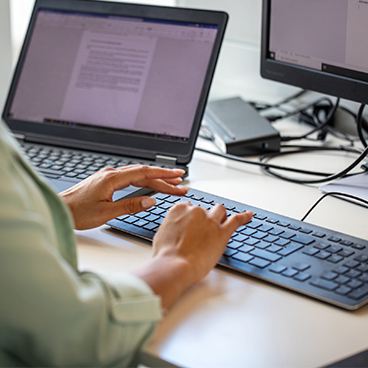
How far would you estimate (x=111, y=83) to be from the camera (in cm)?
110

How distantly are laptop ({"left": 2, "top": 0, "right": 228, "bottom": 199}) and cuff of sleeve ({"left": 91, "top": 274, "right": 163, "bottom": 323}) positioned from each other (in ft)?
1.51

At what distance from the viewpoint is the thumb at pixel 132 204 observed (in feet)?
2.53

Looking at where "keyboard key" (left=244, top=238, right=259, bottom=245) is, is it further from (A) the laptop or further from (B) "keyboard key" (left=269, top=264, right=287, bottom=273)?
(A) the laptop

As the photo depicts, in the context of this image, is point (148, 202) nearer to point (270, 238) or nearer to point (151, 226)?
point (151, 226)

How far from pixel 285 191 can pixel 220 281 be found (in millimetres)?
349

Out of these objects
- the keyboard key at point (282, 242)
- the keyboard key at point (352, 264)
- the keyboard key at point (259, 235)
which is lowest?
the keyboard key at point (259, 235)

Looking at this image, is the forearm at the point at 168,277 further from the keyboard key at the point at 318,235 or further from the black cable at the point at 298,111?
the black cable at the point at 298,111

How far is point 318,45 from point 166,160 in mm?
356

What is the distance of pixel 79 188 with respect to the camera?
82 centimetres

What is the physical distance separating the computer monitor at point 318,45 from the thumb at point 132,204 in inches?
16.4

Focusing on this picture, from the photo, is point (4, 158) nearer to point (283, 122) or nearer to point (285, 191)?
point (285, 191)

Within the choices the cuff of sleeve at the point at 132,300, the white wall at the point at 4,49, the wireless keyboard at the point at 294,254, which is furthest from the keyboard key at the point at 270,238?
the white wall at the point at 4,49

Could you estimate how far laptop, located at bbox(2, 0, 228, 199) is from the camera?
3.41 feet

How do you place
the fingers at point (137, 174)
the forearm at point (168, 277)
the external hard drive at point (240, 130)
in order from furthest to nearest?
the external hard drive at point (240, 130), the fingers at point (137, 174), the forearm at point (168, 277)
